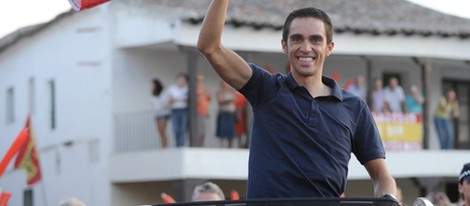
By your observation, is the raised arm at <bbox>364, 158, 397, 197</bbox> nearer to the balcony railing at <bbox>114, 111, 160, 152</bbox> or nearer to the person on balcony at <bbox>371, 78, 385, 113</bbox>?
the balcony railing at <bbox>114, 111, 160, 152</bbox>

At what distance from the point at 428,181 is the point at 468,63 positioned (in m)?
3.31

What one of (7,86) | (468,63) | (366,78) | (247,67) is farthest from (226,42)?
(247,67)

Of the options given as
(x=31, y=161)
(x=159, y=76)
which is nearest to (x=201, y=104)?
(x=159, y=76)

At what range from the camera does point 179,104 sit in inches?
1041

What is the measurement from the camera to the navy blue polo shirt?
5.54 metres

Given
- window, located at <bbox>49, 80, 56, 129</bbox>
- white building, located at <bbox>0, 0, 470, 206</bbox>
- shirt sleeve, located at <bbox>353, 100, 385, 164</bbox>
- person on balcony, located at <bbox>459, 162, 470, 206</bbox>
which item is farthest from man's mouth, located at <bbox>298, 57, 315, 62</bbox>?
window, located at <bbox>49, 80, 56, 129</bbox>

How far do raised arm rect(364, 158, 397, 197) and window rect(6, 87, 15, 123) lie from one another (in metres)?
29.0

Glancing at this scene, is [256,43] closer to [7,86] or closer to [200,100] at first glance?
[200,100]

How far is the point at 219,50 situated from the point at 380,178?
0.92 metres

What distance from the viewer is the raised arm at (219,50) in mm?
5449

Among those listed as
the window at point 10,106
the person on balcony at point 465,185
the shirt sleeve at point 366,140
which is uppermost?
the window at point 10,106

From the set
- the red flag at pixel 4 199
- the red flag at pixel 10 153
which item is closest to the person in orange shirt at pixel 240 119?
the red flag at pixel 10 153

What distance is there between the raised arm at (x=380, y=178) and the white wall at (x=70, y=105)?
75.8ft

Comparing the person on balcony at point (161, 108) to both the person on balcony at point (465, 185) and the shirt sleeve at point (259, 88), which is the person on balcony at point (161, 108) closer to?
the person on balcony at point (465, 185)
